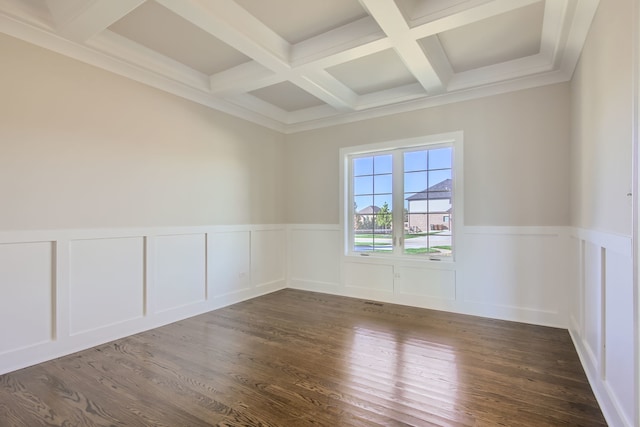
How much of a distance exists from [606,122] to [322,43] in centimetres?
228

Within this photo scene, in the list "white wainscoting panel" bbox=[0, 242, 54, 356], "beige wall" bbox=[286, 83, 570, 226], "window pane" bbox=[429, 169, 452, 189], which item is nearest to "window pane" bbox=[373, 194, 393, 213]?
"window pane" bbox=[429, 169, 452, 189]

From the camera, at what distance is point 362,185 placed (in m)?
4.72

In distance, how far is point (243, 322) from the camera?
355 centimetres

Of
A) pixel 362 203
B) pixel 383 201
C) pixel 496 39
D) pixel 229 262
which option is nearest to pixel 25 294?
pixel 229 262

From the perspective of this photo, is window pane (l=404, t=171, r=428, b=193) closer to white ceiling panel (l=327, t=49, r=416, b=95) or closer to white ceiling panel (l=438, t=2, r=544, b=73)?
white ceiling panel (l=327, t=49, r=416, b=95)

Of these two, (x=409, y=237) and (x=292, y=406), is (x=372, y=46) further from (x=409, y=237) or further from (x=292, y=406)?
(x=292, y=406)

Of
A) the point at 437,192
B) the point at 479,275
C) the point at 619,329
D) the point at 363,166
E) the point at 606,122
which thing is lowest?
the point at 479,275

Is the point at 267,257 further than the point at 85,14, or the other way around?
the point at 267,257

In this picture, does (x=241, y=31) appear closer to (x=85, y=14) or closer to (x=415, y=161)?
(x=85, y=14)

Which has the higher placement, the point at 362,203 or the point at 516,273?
the point at 362,203

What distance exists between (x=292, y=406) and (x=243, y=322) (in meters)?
1.72

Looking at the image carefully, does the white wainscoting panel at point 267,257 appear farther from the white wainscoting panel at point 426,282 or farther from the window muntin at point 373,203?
the white wainscoting panel at point 426,282

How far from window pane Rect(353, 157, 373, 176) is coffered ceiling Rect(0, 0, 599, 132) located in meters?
0.83

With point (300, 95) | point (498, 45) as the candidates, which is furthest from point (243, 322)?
point (498, 45)
